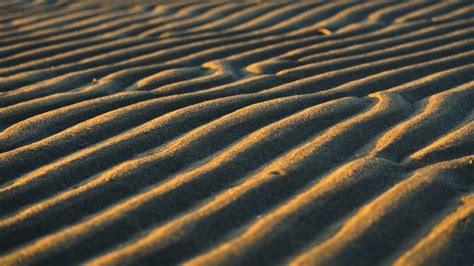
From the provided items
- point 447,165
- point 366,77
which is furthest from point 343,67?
point 447,165

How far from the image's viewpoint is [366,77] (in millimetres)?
2607

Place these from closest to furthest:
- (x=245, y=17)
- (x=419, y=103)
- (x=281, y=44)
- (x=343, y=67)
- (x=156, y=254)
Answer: (x=156, y=254) → (x=419, y=103) → (x=343, y=67) → (x=281, y=44) → (x=245, y=17)

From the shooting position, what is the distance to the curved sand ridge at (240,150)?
4.61 ft

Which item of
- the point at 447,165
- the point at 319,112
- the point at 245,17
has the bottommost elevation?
the point at 447,165

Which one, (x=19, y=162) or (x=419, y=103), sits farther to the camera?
(x=419, y=103)

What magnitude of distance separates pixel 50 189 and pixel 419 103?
4.64 ft

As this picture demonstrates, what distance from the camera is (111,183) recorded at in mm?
1659

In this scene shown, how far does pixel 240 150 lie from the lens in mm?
1827

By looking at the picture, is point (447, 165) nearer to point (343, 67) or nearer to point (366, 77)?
point (366, 77)

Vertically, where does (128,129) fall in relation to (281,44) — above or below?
below

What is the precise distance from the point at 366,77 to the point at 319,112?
61cm

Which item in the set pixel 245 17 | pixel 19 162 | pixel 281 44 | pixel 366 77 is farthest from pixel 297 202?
pixel 245 17

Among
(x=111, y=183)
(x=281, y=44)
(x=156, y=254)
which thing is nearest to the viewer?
(x=156, y=254)

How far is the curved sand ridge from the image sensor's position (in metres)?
1.41
